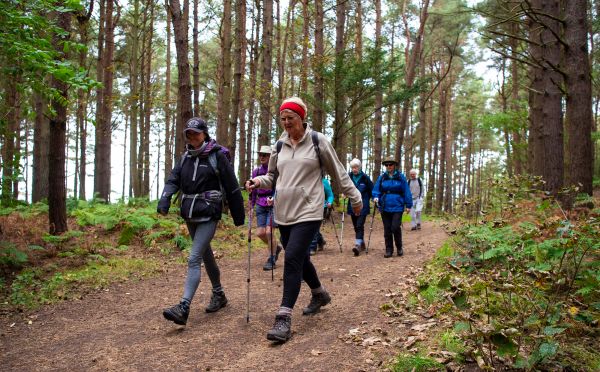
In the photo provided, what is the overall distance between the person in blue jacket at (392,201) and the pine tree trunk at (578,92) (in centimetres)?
305

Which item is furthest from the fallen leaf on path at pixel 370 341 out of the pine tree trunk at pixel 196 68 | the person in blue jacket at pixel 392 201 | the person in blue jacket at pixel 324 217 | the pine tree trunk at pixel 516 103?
the pine tree trunk at pixel 516 103

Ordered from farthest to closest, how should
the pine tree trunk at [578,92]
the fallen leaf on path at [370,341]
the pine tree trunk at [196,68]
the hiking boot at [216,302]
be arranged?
1. the pine tree trunk at [196,68]
2. the pine tree trunk at [578,92]
3. the hiking boot at [216,302]
4. the fallen leaf on path at [370,341]

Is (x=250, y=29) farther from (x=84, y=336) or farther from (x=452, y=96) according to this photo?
(x=84, y=336)

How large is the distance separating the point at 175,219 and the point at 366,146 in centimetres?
3205

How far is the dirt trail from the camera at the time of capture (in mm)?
4020

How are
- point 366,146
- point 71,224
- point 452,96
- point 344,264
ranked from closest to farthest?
1. point 344,264
2. point 71,224
3. point 452,96
4. point 366,146

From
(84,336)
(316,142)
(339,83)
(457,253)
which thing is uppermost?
(339,83)

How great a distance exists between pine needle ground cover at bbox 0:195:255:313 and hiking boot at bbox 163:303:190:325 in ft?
9.27

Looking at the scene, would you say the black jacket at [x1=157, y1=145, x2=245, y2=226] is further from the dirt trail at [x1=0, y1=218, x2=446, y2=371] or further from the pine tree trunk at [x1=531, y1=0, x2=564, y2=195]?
the pine tree trunk at [x1=531, y1=0, x2=564, y2=195]

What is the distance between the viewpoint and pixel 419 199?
1585cm

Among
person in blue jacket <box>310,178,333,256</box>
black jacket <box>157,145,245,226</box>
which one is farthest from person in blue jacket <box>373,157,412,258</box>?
black jacket <box>157,145,245,226</box>

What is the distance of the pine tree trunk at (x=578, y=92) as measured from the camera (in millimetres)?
7254

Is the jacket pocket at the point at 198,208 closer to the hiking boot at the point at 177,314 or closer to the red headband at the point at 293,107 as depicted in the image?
the hiking boot at the point at 177,314

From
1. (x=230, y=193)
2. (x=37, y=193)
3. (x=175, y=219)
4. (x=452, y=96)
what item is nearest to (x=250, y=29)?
(x=37, y=193)
